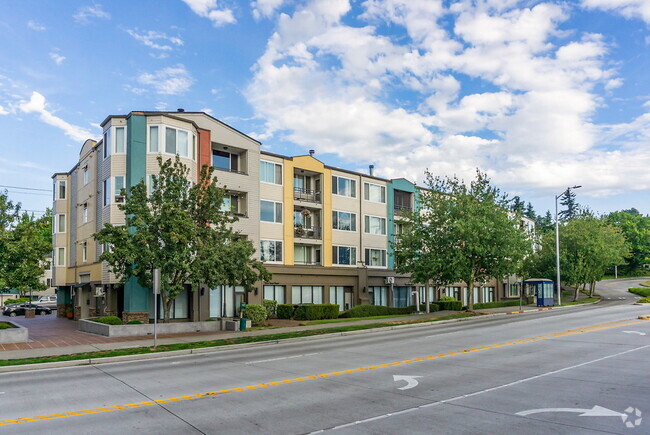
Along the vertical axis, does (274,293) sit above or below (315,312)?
above

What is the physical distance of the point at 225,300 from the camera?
36.8 meters

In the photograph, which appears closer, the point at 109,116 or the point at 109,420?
the point at 109,420

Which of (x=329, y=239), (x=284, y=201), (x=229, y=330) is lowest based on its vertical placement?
(x=229, y=330)

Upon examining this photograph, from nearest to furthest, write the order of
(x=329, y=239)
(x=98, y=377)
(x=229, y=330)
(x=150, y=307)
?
(x=98, y=377) < (x=229, y=330) < (x=150, y=307) < (x=329, y=239)

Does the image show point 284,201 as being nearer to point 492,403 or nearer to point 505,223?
point 505,223

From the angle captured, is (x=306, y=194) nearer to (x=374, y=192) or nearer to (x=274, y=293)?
(x=374, y=192)

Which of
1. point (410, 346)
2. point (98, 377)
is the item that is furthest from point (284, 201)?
point (98, 377)

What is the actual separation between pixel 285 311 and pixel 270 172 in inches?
432

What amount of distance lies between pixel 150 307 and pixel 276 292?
1064 cm

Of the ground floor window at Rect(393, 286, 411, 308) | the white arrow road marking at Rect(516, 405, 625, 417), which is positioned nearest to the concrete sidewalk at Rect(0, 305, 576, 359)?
the white arrow road marking at Rect(516, 405, 625, 417)

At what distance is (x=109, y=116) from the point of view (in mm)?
33281

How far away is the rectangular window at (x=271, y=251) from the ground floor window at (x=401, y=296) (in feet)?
47.2

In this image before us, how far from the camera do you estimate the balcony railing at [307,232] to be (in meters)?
42.8

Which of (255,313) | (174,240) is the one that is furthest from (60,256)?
(174,240)
